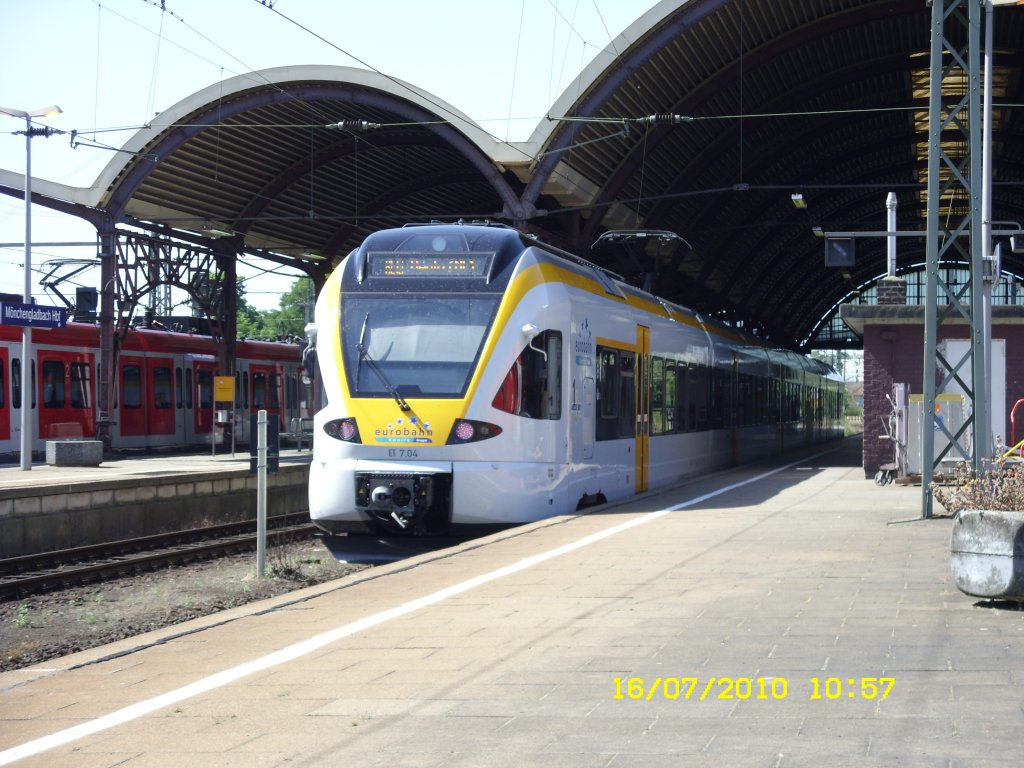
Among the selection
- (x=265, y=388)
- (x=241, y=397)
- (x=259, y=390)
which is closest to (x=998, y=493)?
(x=241, y=397)

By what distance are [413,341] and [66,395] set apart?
1866 centimetres

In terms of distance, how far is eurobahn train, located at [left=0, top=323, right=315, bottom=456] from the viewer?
96.1 ft

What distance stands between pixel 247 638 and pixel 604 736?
11.0ft

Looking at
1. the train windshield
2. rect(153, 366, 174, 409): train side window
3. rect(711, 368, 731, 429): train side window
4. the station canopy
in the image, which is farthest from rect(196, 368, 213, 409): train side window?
the train windshield

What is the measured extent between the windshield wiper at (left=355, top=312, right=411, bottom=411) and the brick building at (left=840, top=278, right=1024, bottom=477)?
10.1m

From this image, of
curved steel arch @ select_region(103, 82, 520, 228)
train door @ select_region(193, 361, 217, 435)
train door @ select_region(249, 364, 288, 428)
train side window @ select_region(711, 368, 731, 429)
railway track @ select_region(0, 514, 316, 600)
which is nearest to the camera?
railway track @ select_region(0, 514, 316, 600)

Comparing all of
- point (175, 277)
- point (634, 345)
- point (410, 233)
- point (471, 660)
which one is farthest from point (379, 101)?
point (471, 660)

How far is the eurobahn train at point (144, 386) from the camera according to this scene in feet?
96.1

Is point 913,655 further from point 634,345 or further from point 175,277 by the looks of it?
point 175,277

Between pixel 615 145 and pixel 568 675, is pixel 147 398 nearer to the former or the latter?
pixel 615 145

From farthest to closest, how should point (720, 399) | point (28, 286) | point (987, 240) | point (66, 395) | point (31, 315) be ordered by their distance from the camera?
point (66, 395) → point (720, 399) → point (28, 286) → point (31, 315) → point (987, 240)

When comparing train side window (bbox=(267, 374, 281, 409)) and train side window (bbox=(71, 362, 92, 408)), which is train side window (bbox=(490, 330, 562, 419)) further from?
train side window (bbox=(267, 374, 281, 409))

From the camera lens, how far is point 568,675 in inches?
270

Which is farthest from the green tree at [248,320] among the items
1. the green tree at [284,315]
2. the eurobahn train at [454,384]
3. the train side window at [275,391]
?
the eurobahn train at [454,384]
